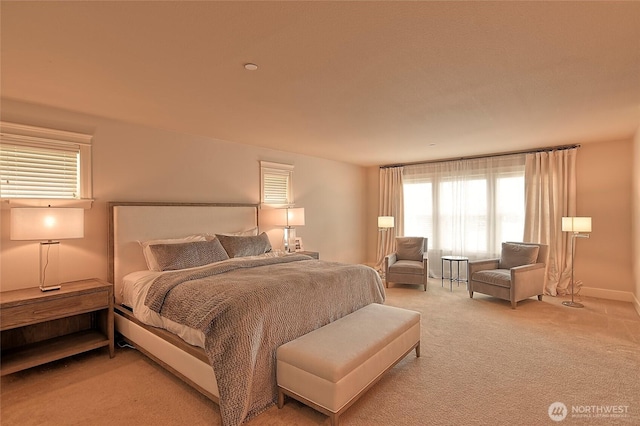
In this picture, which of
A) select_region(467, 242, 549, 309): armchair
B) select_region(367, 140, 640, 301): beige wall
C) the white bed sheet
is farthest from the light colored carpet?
select_region(367, 140, 640, 301): beige wall

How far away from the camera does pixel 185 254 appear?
358cm

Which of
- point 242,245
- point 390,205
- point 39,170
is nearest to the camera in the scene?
point 39,170

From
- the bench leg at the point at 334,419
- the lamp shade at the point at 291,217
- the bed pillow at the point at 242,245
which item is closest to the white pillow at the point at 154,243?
the bed pillow at the point at 242,245

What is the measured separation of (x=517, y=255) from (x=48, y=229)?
6.10 m

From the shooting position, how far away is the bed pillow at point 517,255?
502cm

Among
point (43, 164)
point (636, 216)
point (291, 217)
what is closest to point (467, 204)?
point (636, 216)

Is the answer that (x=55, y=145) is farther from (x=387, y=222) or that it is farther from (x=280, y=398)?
(x=387, y=222)

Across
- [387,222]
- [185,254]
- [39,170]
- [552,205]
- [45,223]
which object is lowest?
[185,254]

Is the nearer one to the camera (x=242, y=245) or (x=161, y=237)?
(x=161, y=237)

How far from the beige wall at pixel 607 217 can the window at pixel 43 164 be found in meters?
7.09

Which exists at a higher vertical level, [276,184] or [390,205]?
[276,184]

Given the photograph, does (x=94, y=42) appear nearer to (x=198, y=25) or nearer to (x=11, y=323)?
(x=198, y=25)

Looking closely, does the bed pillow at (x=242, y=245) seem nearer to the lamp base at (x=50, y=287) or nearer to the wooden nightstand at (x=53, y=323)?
the wooden nightstand at (x=53, y=323)

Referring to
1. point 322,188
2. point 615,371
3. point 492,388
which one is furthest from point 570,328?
point 322,188
